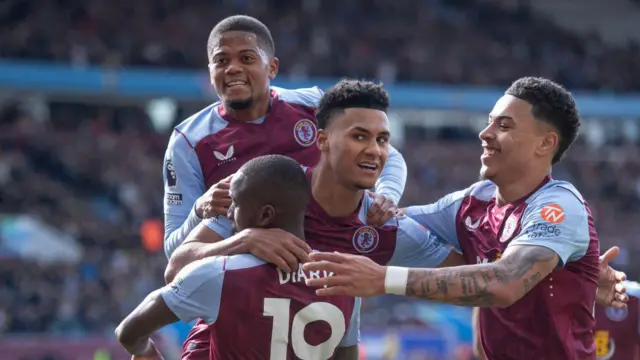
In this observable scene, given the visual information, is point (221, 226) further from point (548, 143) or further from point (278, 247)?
point (548, 143)

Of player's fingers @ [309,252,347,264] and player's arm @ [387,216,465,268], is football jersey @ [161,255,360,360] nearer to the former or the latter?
player's fingers @ [309,252,347,264]

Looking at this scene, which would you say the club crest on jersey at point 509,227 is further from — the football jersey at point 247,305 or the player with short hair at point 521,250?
the football jersey at point 247,305

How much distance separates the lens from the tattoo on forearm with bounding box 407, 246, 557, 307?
14.5ft

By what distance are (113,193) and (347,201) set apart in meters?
16.1

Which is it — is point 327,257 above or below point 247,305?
above

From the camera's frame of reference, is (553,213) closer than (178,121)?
Yes

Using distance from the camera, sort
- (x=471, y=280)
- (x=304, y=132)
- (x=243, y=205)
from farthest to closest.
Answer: (x=304, y=132) < (x=471, y=280) < (x=243, y=205)

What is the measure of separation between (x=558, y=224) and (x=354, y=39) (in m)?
22.8

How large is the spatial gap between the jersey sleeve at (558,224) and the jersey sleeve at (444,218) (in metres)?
0.64

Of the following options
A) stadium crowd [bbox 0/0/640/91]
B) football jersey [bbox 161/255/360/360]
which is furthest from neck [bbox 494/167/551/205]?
stadium crowd [bbox 0/0/640/91]

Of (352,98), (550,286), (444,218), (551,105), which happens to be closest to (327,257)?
(352,98)

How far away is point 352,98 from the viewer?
497 centimetres

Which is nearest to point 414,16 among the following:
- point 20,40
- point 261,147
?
point 20,40

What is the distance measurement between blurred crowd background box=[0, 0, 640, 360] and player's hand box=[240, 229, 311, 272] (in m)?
11.2
